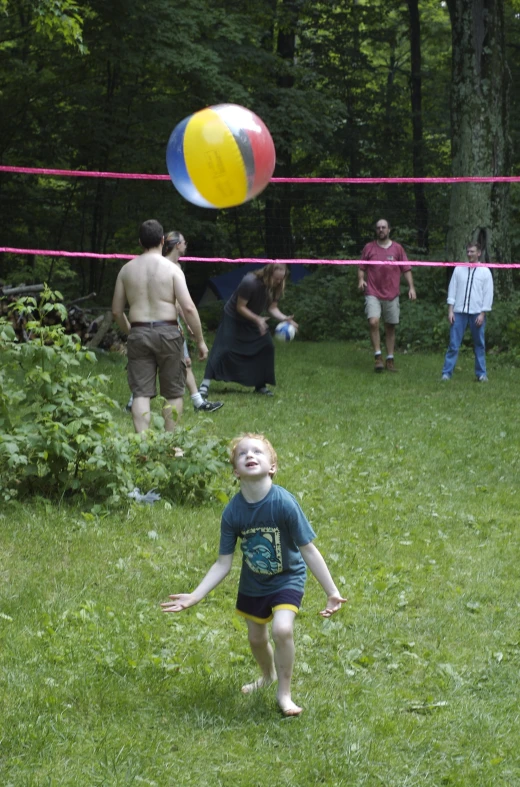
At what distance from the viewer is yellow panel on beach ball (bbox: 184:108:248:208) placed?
727cm

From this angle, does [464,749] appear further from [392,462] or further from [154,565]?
[392,462]

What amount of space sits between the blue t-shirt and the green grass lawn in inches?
19.2

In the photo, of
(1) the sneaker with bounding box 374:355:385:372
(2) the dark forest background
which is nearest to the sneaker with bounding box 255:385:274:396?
(1) the sneaker with bounding box 374:355:385:372

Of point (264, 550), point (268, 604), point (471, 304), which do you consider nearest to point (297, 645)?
point (268, 604)

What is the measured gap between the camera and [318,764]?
147 inches

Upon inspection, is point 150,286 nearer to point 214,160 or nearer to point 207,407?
point 214,160

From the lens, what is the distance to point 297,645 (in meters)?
4.89

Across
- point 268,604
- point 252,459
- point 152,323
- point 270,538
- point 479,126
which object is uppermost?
point 479,126

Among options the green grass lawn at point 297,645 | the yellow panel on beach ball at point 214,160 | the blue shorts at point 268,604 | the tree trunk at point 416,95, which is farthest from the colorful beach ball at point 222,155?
the tree trunk at point 416,95

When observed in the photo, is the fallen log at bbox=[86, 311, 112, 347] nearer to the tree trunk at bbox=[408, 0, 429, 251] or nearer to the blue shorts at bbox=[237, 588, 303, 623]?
the blue shorts at bbox=[237, 588, 303, 623]

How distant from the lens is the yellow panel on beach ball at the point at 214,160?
727 cm

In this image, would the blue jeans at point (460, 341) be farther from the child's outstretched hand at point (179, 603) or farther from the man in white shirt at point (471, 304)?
the child's outstretched hand at point (179, 603)

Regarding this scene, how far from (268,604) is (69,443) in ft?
9.32

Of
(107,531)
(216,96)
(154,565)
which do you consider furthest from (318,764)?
(216,96)
